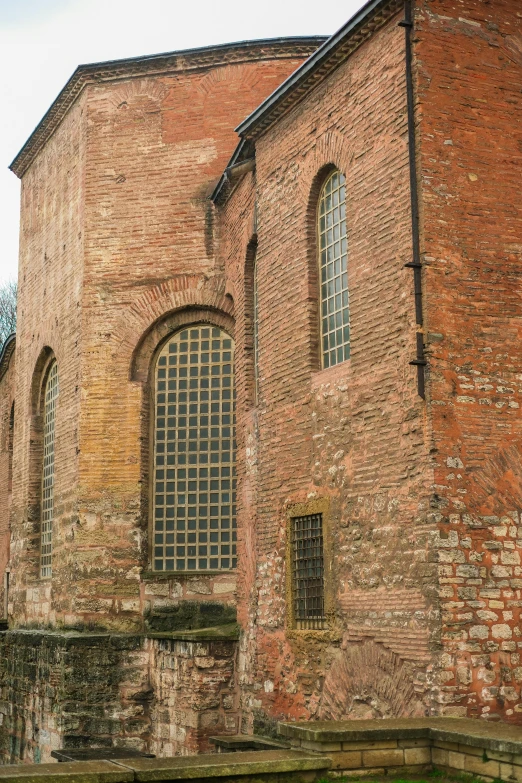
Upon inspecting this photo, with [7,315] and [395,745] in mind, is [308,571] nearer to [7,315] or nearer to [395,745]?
[395,745]

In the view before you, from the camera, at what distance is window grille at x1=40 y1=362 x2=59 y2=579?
1786 cm

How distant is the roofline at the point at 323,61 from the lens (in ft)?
34.3

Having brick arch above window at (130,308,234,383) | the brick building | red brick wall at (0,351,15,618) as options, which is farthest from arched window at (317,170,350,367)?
red brick wall at (0,351,15,618)

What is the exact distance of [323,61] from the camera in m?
11.4

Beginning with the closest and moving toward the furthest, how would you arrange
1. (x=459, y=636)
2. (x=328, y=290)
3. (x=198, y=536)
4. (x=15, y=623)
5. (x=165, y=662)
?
(x=459, y=636) < (x=328, y=290) < (x=165, y=662) < (x=198, y=536) < (x=15, y=623)

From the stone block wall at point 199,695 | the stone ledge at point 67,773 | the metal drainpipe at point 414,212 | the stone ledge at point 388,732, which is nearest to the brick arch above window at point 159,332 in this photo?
the stone block wall at point 199,695

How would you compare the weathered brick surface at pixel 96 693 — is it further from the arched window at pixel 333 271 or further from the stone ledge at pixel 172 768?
the stone ledge at pixel 172 768

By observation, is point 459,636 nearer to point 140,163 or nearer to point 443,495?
point 443,495

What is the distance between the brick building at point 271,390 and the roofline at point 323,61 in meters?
0.04

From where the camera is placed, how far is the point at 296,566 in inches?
464

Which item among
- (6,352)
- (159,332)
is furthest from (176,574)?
(6,352)

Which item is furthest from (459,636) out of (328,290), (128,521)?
(128,521)

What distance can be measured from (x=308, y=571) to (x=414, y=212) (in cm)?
409

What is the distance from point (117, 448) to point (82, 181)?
426 centimetres
